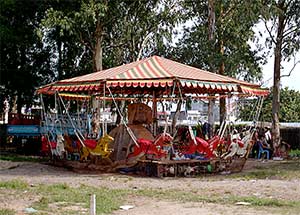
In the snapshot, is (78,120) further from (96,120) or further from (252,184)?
(252,184)

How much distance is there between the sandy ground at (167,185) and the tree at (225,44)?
9553mm

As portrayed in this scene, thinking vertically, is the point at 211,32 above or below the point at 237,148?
above

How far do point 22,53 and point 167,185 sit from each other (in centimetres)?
1641

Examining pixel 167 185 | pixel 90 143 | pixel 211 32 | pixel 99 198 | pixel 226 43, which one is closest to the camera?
pixel 99 198

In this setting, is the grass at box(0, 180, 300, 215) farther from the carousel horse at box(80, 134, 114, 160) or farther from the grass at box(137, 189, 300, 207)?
the carousel horse at box(80, 134, 114, 160)

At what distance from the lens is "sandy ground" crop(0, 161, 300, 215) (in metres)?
9.52

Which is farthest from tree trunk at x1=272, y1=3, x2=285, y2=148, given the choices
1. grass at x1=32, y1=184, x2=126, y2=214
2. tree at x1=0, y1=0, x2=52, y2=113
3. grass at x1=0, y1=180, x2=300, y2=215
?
grass at x1=32, y1=184, x2=126, y2=214

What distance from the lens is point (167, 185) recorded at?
13.1 metres

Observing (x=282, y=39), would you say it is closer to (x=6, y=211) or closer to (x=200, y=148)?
(x=200, y=148)

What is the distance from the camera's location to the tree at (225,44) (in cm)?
2358

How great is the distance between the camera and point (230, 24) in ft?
81.9

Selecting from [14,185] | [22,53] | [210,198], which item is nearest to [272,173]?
[210,198]

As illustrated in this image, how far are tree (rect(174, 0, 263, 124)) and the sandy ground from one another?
9.55m

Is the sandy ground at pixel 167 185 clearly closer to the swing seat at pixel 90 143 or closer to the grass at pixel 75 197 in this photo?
the grass at pixel 75 197
